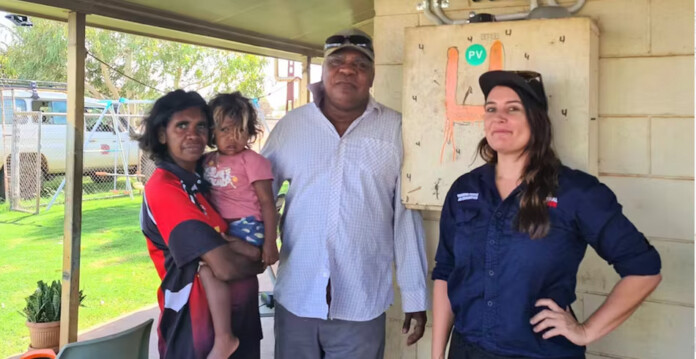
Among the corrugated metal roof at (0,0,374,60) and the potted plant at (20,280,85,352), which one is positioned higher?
the corrugated metal roof at (0,0,374,60)

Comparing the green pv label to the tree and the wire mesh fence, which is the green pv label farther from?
the tree

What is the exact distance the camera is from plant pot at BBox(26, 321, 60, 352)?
3572mm

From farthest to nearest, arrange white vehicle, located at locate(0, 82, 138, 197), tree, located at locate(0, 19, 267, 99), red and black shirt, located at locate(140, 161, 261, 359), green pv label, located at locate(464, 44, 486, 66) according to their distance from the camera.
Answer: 1. tree, located at locate(0, 19, 267, 99)
2. white vehicle, located at locate(0, 82, 138, 197)
3. green pv label, located at locate(464, 44, 486, 66)
4. red and black shirt, located at locate(140, 161, 261, 359)

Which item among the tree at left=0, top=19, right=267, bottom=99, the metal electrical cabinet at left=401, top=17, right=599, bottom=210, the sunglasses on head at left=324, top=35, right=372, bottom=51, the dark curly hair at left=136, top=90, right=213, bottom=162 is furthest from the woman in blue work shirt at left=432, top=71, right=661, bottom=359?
the tree at left=0, top=19, right=267, bottom=99

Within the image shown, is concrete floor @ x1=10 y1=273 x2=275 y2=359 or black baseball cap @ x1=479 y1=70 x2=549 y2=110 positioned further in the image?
concrete floor @ x1=10 y1=273 x2=275 y2=359

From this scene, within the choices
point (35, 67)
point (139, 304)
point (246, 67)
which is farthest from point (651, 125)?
point (35, 67)

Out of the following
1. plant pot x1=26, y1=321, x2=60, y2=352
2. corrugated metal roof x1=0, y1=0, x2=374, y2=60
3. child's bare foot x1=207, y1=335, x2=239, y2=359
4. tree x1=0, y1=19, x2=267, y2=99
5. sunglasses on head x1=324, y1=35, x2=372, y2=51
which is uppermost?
tree x1=0, y1=19, x2=267, y2=99

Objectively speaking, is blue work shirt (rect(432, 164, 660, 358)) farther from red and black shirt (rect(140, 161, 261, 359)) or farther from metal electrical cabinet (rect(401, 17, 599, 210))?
red and black shirt (rect(140, 161, 261, 359))

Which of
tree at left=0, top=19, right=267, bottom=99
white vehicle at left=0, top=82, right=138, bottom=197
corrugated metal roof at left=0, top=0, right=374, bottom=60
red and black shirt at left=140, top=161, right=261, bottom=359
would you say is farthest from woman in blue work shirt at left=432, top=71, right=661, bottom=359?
tree at left=0, top=19, right=267, bottom=99

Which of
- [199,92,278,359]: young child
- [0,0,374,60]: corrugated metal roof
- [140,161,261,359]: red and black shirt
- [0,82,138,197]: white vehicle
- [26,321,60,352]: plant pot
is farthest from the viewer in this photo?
[0,82,138,197]: white vehicle

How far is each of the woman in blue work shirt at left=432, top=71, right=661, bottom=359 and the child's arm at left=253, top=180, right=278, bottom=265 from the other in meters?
0.76

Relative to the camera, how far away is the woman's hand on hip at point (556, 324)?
A: 1.50 m

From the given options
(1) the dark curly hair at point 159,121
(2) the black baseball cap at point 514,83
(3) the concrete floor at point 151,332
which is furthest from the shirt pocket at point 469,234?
(3) the concrete floor at point 151,332

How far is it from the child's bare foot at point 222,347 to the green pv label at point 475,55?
127cm
